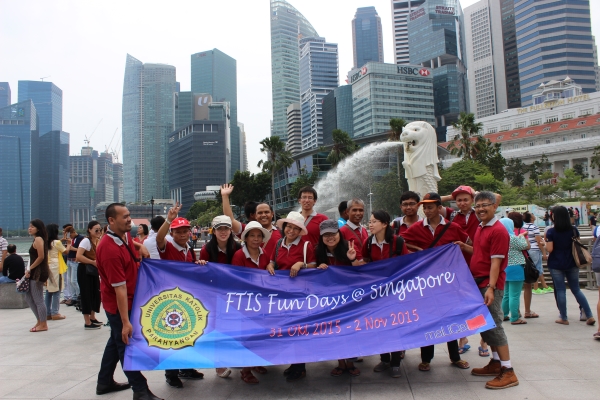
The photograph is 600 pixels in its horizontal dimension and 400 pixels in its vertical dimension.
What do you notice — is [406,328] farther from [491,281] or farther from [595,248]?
[595,248]

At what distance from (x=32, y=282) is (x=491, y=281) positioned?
7730 millimetres

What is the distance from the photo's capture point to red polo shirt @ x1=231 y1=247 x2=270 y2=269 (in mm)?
5219

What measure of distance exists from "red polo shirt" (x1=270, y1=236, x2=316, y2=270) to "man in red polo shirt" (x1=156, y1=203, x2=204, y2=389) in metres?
1.13

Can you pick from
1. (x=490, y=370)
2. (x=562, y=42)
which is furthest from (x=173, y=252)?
(x=562, y=42)

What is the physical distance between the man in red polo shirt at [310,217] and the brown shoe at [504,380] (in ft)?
8.10

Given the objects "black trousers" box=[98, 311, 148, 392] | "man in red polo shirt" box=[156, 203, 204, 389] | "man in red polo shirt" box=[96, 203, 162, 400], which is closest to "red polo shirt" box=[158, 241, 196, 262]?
"man in red polo shirt" box=[156, 203, 204, 389]

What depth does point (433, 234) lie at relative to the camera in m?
5.39

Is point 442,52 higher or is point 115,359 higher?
point 442,52

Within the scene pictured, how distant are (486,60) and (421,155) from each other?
177422 mm

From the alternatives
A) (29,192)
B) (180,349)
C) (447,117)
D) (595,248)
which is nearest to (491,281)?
(595,248)

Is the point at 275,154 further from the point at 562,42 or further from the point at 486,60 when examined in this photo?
the point at 486,60

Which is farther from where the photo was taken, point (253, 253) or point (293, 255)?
point (253, 253)

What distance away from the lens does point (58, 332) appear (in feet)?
26.0

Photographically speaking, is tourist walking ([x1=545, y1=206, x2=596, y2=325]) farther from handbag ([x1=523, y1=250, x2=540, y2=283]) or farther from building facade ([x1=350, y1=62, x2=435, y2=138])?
building facade ([x1=350, y1=62, x2=435, y2=138])
